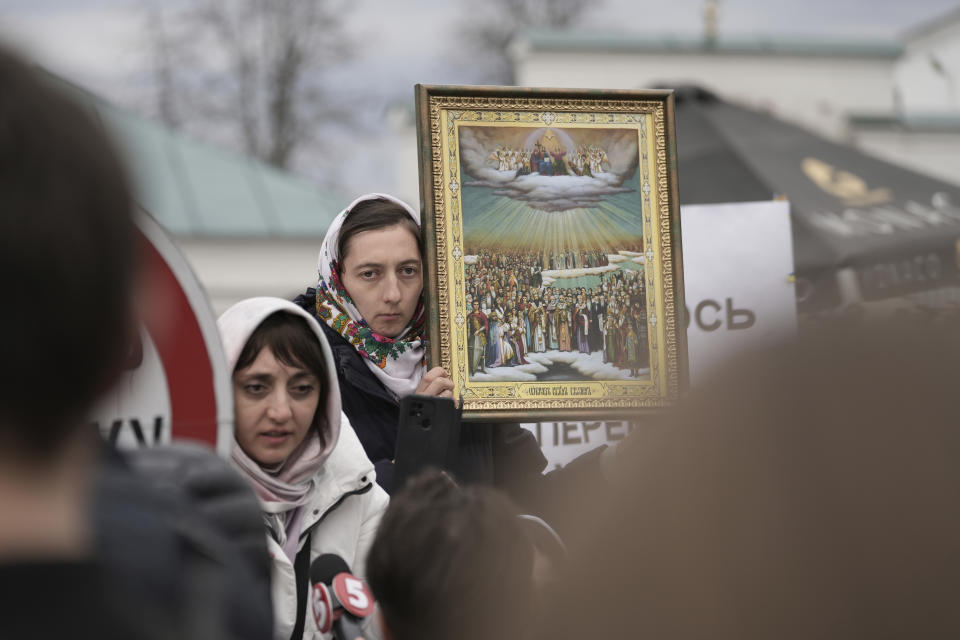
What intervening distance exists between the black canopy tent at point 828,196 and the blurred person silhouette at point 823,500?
5.88 m

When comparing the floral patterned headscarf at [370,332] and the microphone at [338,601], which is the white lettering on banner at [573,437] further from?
the microphone at [338,601]

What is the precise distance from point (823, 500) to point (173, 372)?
1296 millimetres

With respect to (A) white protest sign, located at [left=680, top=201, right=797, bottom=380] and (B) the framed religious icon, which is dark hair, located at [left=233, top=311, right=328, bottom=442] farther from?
(A) white protest sign, located at [left=680, top=201, right=797, bottom=380]

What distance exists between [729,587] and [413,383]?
2542 mm

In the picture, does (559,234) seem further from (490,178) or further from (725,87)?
(725,87)

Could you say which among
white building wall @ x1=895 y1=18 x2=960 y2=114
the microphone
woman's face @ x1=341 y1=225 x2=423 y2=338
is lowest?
the microphone

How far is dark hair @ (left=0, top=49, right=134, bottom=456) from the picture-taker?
86cm

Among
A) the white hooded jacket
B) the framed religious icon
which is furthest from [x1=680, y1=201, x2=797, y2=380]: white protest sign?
the white hooded jacket

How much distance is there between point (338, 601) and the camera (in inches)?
111

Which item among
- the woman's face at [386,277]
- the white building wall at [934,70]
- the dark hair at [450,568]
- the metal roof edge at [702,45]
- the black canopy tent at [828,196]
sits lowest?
the dark hair at [450,568]

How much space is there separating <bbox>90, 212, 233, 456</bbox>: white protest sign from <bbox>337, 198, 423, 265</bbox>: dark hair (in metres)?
1.45

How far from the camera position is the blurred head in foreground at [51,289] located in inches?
34.0

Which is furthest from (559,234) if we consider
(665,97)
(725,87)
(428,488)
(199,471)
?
(725,87)

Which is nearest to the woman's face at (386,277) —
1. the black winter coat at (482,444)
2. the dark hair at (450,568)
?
the black winter coat at (482,444)
